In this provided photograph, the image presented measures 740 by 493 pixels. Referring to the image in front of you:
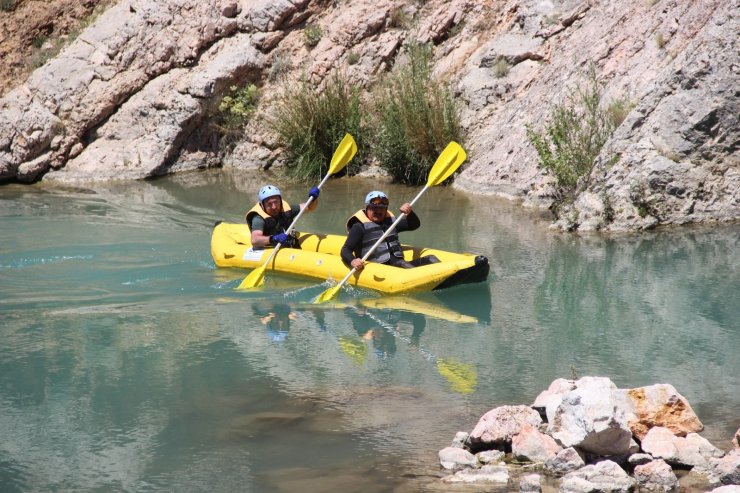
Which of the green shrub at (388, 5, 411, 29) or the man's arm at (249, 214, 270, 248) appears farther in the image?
the green shrub at (388, 5, 411, 29)

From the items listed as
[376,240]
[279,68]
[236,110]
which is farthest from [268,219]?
[279,68]

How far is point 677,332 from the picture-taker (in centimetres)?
697

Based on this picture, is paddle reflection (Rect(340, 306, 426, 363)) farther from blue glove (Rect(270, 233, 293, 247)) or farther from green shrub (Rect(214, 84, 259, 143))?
green shrub (Rect(214, 84, 259, 143))

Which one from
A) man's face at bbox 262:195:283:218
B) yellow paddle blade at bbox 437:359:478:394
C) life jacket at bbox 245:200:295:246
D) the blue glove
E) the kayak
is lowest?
yellow paddle blade at bbox 437:359:478:394

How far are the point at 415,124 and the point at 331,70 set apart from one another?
10.1ft

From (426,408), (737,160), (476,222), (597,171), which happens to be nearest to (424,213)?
(476,222)

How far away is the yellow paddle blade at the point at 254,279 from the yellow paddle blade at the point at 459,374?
9.08ft

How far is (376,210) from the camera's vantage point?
29.0ft

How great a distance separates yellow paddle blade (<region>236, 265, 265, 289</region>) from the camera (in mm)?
8694

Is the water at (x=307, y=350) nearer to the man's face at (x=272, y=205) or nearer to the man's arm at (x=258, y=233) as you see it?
the man's arm at (x=258, y=233)

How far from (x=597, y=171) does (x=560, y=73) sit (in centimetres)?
274

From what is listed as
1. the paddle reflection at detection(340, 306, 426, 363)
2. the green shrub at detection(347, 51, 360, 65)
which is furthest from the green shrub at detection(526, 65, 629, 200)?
the green shrub at detection(347, 51, 360, 65)

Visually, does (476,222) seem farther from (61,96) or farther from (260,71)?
(61,96)

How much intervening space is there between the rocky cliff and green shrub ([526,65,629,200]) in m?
0.27
